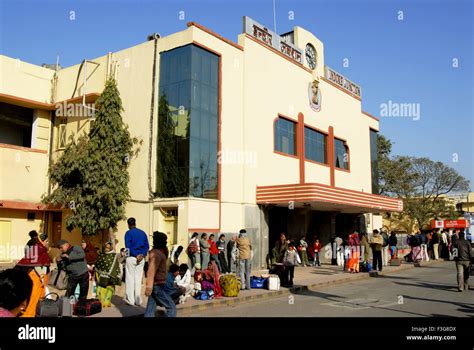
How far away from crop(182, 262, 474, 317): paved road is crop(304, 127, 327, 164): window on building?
1146 cm

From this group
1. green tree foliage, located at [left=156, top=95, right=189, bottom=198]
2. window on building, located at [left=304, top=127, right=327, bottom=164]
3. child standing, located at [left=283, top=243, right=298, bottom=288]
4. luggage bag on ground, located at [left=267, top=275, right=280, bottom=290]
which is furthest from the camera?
window on building, located at [left=304, top=127, right=327, bottom=164]

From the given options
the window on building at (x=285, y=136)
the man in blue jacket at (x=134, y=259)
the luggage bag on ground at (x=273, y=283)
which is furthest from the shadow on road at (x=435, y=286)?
the window on building at (x=285, y=136)

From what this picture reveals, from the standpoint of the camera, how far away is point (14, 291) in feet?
11.1

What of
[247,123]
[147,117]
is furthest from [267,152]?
[147,117]

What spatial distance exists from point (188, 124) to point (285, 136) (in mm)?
7237

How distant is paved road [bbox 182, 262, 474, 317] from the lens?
380 inches

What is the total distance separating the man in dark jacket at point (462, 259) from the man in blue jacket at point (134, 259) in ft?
30.2

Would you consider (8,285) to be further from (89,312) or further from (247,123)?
(247,123)

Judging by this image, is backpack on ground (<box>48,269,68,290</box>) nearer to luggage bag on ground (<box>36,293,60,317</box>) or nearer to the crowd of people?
the crowd of people

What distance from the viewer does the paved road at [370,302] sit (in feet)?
31.7

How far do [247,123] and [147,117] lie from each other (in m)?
4.67

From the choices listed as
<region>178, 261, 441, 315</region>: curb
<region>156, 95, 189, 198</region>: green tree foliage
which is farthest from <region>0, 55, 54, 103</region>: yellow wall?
<region>178, 261, 441, 315</region>: curb

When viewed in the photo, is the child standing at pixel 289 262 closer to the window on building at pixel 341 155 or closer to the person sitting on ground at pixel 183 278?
the person sitting on ground at pixel 183 278
